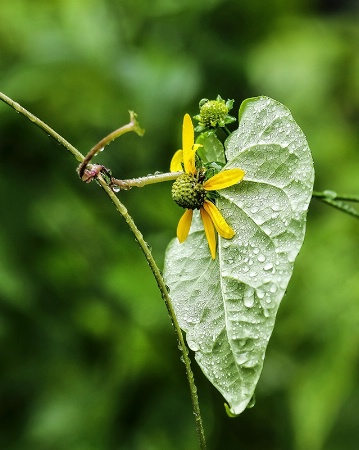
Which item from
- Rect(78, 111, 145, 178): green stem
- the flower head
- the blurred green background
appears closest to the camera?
Rect(78, 111, 145, 178): green stem

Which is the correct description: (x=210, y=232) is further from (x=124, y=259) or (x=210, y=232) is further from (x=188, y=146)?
(x=124, y=259)

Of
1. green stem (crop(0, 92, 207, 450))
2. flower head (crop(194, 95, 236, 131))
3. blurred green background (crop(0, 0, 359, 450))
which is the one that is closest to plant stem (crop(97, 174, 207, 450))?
green stem (crop(0, 92, 207, 450))

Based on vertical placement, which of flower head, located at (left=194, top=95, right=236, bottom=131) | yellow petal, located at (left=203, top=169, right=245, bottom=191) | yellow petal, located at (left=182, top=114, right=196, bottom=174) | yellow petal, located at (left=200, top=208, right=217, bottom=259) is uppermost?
flower head, located at (left=194, top=95, right=236, bottom=131)

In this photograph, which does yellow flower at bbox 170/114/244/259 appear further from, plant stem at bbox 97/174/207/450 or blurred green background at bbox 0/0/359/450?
blurred green background at bbox 0/0/359/450

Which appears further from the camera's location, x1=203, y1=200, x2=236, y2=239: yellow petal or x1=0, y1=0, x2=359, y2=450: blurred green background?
x1=0, y1=0, x2=359, y2=450: blurred green background

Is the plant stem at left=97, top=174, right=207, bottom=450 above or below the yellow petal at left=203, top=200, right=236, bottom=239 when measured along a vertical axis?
below

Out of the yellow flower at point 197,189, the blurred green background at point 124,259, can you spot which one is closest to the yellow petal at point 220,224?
the yellow flower at point 197,189

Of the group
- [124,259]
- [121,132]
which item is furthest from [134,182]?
[124,259]
